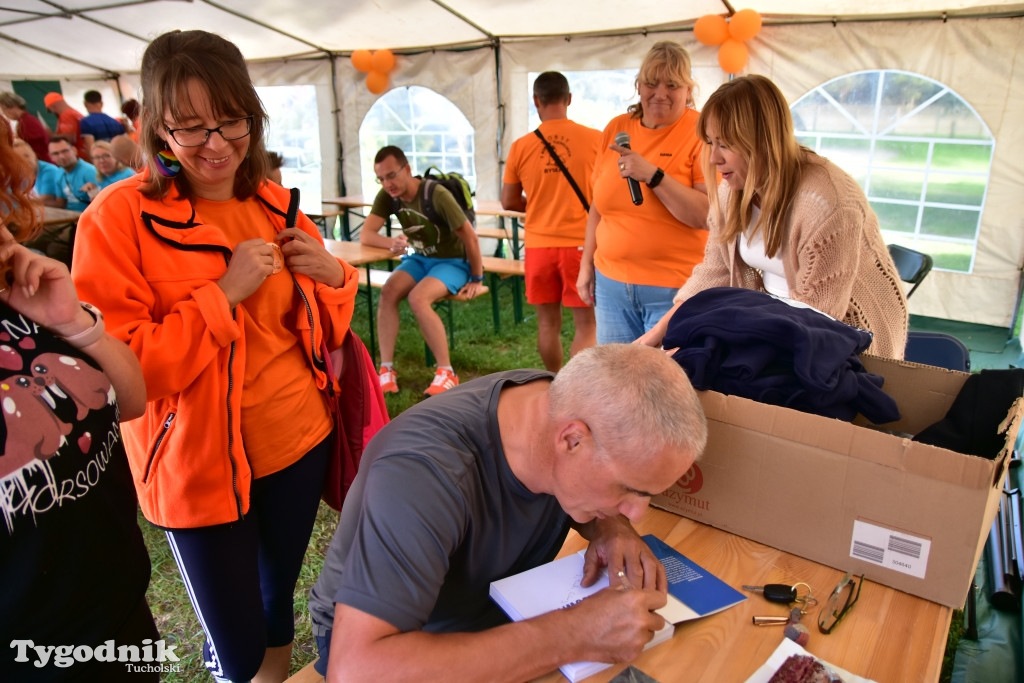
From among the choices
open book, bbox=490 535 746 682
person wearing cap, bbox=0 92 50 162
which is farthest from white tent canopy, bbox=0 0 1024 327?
open book, bbox=490 535 746 682

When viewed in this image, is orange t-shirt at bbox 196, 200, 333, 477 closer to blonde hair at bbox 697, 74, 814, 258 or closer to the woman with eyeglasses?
the woman with eyeglasses

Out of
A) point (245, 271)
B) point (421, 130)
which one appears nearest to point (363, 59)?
point (421, 130)

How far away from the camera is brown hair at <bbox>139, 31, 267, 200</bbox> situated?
138cm

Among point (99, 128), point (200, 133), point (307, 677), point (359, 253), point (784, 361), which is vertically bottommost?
point (307, 677)

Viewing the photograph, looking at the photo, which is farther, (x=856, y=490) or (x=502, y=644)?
(x=856, y=490)

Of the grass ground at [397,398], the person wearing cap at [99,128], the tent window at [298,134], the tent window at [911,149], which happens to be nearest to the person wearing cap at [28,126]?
the person wearing cap at [99,128]

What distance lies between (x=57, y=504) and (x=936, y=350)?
9.19 feet

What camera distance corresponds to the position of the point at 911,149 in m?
5.37

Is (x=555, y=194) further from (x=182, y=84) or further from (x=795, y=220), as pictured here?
(x=182, y=84)

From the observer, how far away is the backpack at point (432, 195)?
172 inches

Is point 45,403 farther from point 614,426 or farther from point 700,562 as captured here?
point 700,562

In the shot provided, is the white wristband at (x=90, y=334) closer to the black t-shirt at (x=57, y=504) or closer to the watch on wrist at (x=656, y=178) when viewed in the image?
the black t-shirt at (x=57, y=504)

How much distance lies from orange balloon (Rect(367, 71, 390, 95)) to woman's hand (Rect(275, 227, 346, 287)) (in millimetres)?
6761

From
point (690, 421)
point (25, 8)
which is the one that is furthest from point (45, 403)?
point (25, 8)
